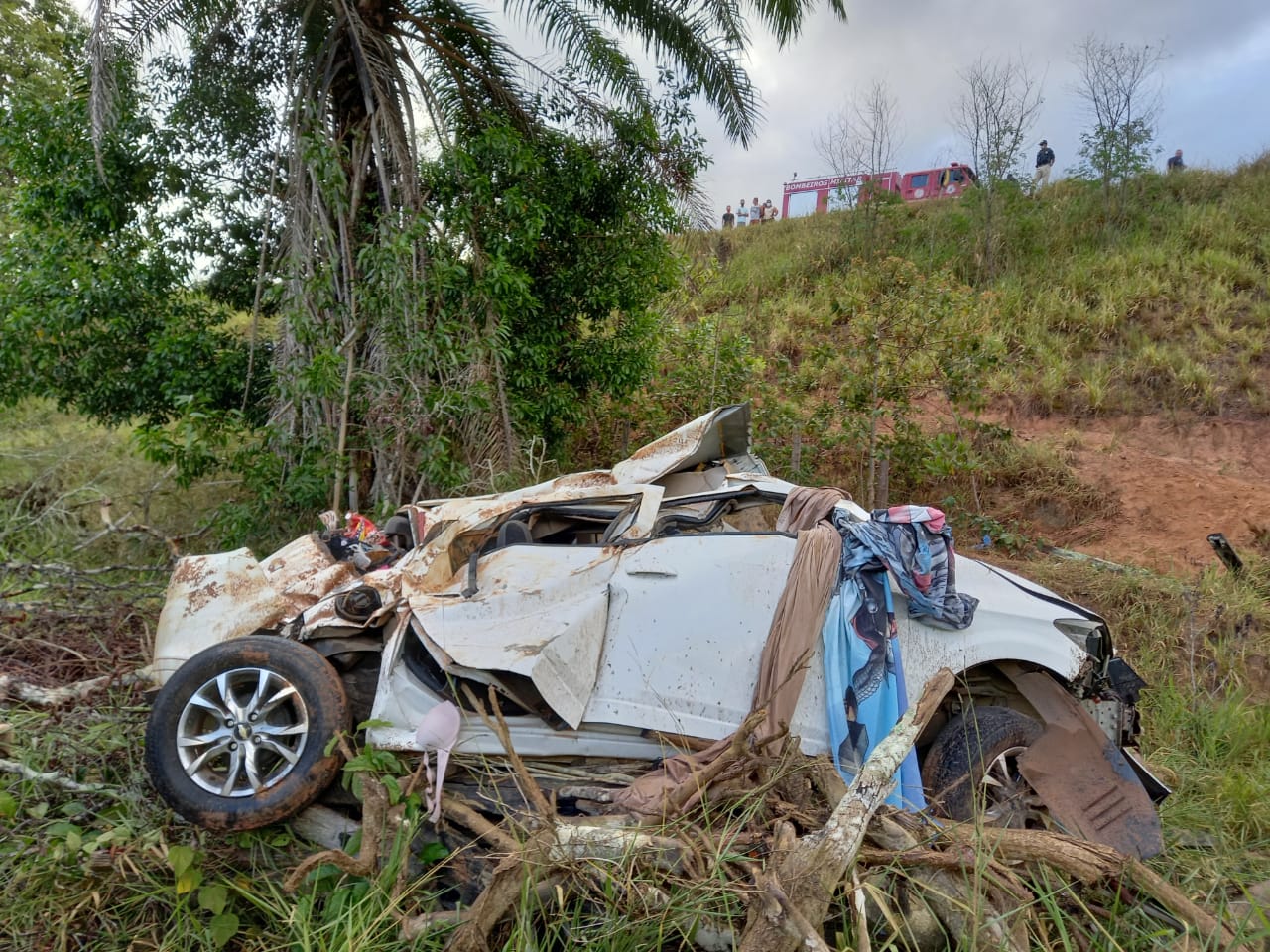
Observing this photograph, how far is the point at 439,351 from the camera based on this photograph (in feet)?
23.3

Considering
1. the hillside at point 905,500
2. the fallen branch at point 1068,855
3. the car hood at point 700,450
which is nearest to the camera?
the fallen branch at point 1068,855

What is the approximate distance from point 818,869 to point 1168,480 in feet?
33.3

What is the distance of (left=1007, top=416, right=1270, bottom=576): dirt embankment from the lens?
8.94 m

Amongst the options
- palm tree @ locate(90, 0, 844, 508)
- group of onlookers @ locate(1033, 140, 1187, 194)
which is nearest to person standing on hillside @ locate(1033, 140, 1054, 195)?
group of onlookers @ locate(1033, 140, 1187, 194)

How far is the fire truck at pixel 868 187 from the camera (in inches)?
653

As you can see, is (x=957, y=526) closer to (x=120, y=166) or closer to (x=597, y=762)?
(x=597, y=762)

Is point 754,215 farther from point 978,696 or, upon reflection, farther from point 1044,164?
point 978,696

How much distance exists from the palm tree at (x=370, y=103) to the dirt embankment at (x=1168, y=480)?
242 inches

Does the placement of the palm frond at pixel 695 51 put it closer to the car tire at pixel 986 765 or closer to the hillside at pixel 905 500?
the hillside at pixel 905 500

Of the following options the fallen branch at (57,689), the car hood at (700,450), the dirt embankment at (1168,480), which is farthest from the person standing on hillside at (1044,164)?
the fallen branch at (57,689)

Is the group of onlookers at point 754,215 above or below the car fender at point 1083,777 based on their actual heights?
above

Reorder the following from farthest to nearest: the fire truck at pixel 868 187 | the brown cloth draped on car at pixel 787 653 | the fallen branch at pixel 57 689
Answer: the fire truck at pixel 868 187
the fallen branch at pixel 57 689
the brown cloth draped on car at pixel 787 653

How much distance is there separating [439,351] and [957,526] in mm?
6009

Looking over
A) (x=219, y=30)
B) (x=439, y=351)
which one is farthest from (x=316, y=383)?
(x=219, y=30)
